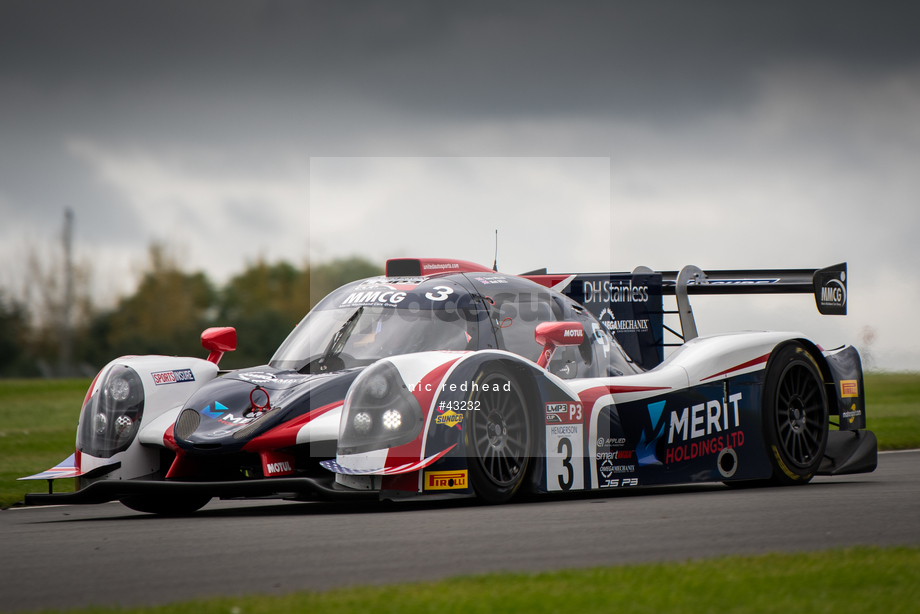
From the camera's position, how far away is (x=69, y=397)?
105ft

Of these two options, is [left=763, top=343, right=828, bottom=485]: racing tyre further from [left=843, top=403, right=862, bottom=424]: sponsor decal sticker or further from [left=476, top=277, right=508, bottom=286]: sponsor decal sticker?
[left=476, top=277, right=508, bottom=286]: sponsor decal sticker

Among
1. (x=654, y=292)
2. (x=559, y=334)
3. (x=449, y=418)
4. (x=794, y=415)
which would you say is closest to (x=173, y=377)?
(x=449, y=418)

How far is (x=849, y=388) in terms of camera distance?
34.1ft

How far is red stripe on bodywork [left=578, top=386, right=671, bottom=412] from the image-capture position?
8.24 m

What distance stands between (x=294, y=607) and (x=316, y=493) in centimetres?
272

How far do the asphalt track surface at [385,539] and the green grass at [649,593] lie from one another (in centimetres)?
25

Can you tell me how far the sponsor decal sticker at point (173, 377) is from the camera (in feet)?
26.8

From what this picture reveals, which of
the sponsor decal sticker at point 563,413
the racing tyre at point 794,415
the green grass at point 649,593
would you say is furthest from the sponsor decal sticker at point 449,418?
the racing tyre at point 794,415

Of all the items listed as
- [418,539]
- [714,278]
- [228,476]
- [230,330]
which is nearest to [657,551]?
[418,539]

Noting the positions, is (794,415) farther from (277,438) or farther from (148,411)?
(148,411)

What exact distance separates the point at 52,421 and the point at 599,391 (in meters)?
17.1

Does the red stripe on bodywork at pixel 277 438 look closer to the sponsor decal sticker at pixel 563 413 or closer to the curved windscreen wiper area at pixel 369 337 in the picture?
the curved windscreen wiper area at pixel 369 337

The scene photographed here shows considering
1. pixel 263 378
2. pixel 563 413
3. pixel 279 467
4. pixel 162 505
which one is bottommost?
pixel 162 505

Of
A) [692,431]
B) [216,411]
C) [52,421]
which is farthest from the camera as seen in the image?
[52,421]
